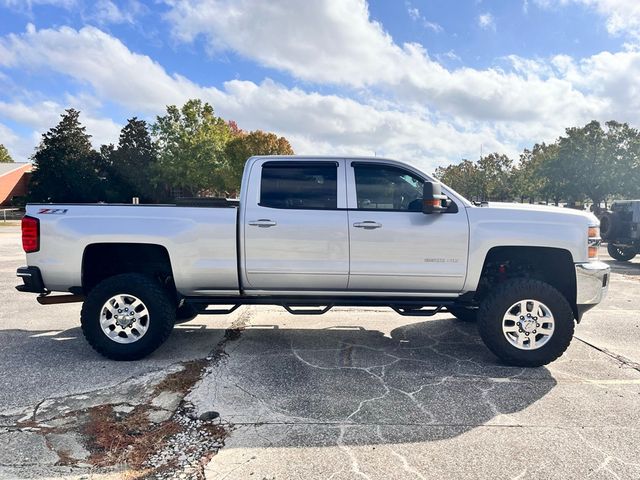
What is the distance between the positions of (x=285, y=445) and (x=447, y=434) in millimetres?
1156

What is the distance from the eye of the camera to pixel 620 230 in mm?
12203

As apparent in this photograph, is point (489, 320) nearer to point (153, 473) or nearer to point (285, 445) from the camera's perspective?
point (285, 445)

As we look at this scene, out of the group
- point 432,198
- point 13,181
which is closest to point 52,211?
point 432,198

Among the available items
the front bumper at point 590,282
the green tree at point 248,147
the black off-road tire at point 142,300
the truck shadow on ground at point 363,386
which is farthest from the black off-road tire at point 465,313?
the green tree at point 248,147

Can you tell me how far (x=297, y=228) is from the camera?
4.32 metres

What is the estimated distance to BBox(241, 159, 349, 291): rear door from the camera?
4324 mm

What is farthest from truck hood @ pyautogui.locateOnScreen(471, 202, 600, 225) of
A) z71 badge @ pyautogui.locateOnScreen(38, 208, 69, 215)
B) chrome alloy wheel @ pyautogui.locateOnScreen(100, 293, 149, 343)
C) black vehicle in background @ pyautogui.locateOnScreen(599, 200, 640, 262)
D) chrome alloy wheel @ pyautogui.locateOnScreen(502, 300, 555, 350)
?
black vehicle in background @ pyautogui.locateOnScreen(599, 200, 640, 262)

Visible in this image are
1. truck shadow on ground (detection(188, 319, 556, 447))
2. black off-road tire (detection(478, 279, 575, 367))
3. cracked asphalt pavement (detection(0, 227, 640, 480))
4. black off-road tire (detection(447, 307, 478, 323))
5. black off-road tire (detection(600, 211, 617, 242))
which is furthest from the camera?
black off-road tire (detection(600, 211, 617, 242))

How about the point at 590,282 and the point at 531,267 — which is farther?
the point at 531,267

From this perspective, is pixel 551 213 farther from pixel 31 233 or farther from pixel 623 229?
pixel 623 229

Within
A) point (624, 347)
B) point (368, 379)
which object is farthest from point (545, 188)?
point (368, 379)

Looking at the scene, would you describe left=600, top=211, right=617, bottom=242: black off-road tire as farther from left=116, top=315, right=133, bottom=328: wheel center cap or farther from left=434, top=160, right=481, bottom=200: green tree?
left=434, top=160, right=481, bottom=200: green tree

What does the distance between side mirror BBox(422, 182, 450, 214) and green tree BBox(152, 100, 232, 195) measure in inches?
1455

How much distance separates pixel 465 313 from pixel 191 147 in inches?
1480
